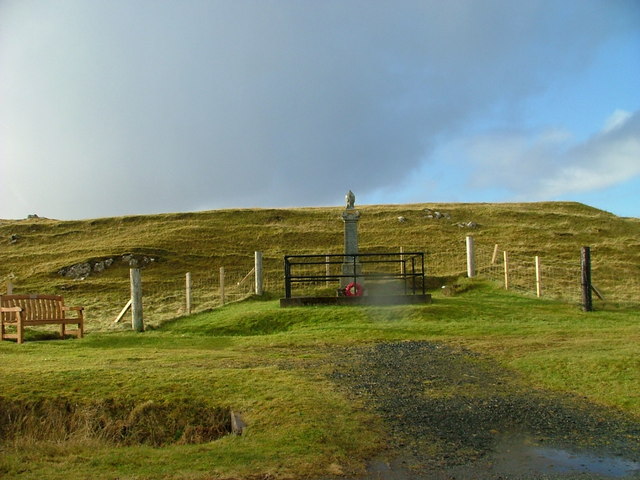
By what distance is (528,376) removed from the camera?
33.6 feet

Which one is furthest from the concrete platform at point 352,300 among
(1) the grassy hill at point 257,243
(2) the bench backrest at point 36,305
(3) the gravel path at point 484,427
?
(3) the gravel path at point 484,427

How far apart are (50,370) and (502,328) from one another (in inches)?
426

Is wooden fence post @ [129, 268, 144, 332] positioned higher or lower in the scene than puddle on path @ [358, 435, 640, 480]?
higher

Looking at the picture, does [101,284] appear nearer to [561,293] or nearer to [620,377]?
[561,293]

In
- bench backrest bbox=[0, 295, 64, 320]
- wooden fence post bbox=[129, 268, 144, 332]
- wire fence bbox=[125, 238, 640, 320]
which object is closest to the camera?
bench backrest bbox=[0, 295, 64, 320]

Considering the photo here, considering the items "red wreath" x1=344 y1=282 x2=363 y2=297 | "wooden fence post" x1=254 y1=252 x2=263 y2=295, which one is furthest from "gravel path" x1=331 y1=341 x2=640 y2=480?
"wooden fence post" x1=254 y1=252 x2=263 y2=295

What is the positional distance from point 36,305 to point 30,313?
32 cm

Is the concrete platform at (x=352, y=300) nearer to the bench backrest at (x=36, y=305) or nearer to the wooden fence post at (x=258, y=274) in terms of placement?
the wooden fence post at (x=258, y=274)

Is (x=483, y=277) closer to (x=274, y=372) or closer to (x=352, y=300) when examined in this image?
(x=352, y=300)

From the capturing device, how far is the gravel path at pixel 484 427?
6.33 m

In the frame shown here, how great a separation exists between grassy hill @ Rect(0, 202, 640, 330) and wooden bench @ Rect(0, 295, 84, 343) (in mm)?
5909

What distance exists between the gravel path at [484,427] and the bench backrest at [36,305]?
30.5ft

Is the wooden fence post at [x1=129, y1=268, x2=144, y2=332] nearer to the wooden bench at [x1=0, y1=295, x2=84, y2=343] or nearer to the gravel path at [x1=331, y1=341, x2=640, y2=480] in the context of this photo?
the wooden bench at [x1=0, y1=295, x2=84, y2=343]

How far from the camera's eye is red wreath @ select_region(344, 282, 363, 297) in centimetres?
2169
